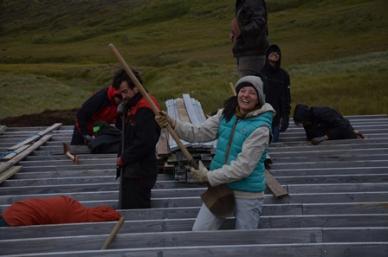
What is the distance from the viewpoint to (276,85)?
1015 cm

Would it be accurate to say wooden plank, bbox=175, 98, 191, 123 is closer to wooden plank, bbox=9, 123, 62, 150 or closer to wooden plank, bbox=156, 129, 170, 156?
wooden plank, bbox=156, 129, 170, 156

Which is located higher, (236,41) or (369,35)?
(236,41)

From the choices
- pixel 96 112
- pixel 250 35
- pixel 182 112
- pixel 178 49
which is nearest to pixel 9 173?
pixel 96 112

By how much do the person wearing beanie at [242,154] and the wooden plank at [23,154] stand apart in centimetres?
357

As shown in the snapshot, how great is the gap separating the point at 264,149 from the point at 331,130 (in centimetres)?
460

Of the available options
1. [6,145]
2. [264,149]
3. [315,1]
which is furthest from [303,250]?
[315,1]

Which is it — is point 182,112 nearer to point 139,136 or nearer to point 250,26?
point 250,26

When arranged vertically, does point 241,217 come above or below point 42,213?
below

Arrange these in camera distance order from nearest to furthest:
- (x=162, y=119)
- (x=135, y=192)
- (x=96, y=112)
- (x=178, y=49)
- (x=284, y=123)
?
1. (x=162, y=119)
2. (x=135, y=192)
3. (x=96, y=112)
4. (x=284, y=123)
5. (x=178, y=49)

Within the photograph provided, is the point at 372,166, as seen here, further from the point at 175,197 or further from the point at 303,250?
the point at 303,250

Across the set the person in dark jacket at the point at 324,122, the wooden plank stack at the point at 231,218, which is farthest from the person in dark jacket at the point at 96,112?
the person in dark jacket at the point at 324,122

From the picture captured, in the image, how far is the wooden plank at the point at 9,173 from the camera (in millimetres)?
8364

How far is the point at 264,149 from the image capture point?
5777mm

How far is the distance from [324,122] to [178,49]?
4686 cm
